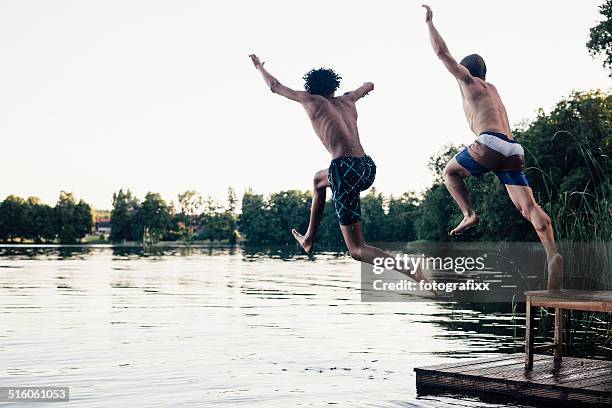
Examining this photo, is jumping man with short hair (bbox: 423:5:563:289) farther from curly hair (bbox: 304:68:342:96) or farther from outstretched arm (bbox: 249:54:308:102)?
outstretched arm (bbox: 249:54:308:102)

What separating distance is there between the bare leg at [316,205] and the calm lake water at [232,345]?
889 cm

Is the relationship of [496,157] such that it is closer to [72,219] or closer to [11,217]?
[11,217]

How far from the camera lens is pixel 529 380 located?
1426cm

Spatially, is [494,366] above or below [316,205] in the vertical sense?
below

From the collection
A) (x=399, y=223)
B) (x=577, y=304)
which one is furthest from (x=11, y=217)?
(x=577, y=304)

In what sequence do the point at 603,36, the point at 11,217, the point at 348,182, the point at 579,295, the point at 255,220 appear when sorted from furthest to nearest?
the point at 11,217 → the point at 255,220 → the point at 603,36 → the point at 579,295 → the point at 348,182

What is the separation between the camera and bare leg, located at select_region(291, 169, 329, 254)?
19.1 ft

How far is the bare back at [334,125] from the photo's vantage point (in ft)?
18.6

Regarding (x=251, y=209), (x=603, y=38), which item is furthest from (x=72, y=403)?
(x=251, y=209)

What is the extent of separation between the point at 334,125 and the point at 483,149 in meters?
1.40

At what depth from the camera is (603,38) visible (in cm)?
4362

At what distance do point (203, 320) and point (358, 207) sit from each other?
27.3 metres

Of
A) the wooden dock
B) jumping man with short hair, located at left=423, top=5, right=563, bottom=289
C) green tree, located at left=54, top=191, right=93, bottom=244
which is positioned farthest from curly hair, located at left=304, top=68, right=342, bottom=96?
green tree, located at left=54, top=191, right=93, bottom=244

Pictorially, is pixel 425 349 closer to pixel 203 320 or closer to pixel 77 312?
pixel 203 320
